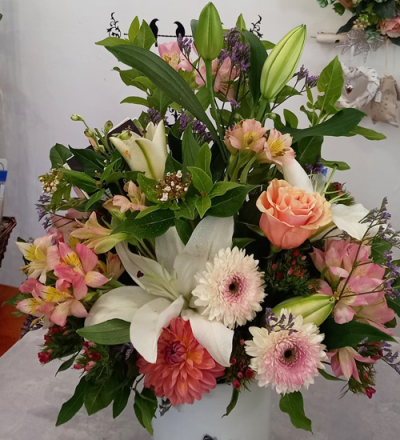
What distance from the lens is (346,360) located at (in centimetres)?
46

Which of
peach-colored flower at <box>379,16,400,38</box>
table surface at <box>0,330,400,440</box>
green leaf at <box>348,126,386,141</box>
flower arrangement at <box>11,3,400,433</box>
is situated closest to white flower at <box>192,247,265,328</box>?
flower arrangement at <box>11,3,400,433</box>

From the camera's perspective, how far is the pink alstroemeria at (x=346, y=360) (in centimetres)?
46

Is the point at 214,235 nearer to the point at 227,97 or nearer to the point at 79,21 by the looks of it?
the point at 227,97

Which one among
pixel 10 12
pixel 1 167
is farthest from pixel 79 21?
pixel 1 167

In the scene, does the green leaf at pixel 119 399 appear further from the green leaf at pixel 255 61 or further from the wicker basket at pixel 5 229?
the wicker basket at pixel 5 229

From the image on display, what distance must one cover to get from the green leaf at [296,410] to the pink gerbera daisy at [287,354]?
0.05 metres

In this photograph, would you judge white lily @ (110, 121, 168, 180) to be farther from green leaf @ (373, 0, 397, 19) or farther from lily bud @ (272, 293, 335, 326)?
green leaf @ (373, 0, 397, 19)

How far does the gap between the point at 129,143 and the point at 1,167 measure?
0.95 meters

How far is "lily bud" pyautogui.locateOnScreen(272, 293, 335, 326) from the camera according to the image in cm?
42

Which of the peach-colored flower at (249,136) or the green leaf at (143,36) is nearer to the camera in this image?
the peach-colored flower at (249,136)

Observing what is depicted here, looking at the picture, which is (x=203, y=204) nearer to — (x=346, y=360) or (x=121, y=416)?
(x=346, y=360)

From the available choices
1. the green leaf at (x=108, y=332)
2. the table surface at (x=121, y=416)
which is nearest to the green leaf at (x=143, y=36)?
the green leaf at (x=108, y=332)

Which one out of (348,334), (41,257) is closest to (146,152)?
(41,257)

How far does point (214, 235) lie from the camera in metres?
0.45
